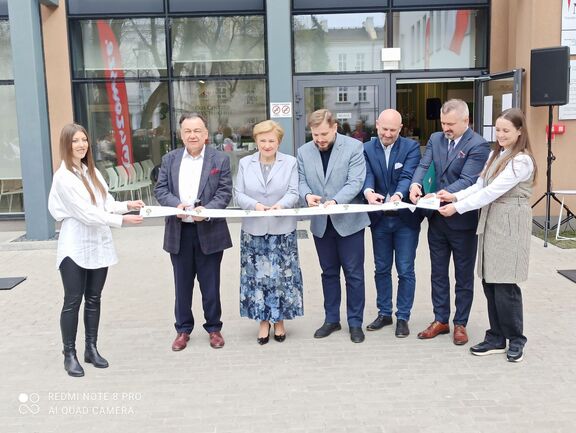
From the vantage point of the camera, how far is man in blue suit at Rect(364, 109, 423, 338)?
5.08 m

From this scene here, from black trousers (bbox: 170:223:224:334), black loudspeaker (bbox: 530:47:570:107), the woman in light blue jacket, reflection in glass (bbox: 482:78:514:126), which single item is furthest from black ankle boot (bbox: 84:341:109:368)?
reflection in glass (bbox: 482:78:514:126)

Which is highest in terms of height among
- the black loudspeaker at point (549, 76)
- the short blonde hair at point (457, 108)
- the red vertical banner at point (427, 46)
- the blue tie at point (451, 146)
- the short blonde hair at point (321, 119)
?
the red vertical banner at point (427, 46)

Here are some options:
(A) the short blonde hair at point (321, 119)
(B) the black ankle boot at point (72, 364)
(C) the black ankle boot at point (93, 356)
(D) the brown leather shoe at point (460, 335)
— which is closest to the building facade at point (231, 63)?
(A) the short blonde hair at point (321, 119)

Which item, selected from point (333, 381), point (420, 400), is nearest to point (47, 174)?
point (333, 381)

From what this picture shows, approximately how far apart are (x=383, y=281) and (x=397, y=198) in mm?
801

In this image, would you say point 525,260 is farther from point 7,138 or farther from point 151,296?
point 7,138

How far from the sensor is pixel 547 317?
564cm

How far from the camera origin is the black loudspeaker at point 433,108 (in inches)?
475

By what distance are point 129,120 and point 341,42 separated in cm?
396

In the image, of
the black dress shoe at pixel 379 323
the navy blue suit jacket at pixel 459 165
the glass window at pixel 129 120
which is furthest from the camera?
the glass window at pixel 129 120

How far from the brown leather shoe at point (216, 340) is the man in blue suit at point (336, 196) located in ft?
2.56

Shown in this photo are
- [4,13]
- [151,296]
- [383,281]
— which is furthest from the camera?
[4,13]

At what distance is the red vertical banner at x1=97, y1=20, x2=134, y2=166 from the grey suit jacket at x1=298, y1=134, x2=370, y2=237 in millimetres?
6908

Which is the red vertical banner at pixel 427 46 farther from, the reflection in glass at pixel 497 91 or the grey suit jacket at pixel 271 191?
the grey suit jacket at pixel 271 191
